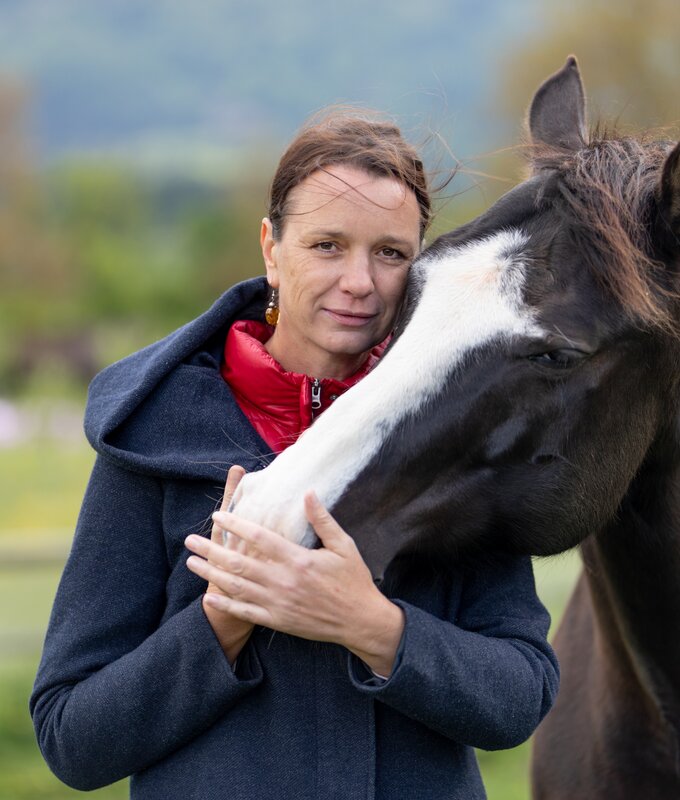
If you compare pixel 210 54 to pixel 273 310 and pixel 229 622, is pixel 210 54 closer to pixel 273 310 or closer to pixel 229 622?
pixel 273 310

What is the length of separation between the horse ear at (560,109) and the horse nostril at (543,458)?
0.78 m

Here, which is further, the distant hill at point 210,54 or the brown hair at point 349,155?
the distant hill at point 210,54

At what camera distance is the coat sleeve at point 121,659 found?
1657 mm

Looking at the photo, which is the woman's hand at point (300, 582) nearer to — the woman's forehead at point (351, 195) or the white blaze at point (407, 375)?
the white blaze at point (407, 375)

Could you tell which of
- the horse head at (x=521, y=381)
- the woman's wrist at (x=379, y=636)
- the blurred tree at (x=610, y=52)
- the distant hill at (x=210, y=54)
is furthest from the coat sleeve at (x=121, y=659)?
the distant hill at (x=210, y=54)

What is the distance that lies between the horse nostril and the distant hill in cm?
13019

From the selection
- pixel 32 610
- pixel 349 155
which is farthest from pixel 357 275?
pixel 32 610


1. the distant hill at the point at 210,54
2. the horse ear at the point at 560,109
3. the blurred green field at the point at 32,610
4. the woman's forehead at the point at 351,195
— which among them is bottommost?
the distant hill at the point at 210,54

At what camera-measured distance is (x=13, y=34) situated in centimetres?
17788

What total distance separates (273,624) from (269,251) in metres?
0.77

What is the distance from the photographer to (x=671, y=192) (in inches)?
69.9

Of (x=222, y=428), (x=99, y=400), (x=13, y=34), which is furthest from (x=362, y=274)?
(x=13, y=34)

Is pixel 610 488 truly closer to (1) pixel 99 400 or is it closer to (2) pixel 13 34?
(1) pixel 99 400

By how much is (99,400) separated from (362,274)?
21.5 inches
